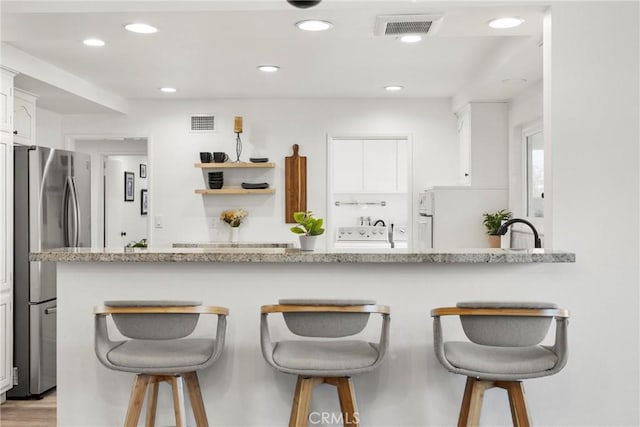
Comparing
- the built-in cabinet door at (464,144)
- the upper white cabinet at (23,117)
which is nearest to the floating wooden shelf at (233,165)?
the upper white cabinet at (23,117)

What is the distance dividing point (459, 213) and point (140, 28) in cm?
322

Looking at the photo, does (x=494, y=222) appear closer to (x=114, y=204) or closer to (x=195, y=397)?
Result: (x=195, y=397)

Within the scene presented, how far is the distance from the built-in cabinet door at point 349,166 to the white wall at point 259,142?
186 centimetres

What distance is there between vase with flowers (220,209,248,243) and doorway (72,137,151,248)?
91 cm

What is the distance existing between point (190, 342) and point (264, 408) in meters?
0.55

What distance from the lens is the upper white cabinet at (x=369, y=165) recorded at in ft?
26.0

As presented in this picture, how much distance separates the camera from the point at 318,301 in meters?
2.36

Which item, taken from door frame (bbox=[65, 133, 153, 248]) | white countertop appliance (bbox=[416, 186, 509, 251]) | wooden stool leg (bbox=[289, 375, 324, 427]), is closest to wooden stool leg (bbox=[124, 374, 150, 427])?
wooden stool leg (bbox=[289, 375, 324, 427])

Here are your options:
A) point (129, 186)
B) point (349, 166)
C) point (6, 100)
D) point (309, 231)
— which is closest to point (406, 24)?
point (309, 231)

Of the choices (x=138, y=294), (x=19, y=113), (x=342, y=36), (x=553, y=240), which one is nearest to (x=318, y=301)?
(x=138, y=294)

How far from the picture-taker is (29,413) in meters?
3.85

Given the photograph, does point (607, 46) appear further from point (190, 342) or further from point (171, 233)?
point (171, 233)

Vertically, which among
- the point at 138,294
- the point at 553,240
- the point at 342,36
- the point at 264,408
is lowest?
the point at 264,408

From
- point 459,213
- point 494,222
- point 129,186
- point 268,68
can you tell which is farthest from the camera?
point 129,186
